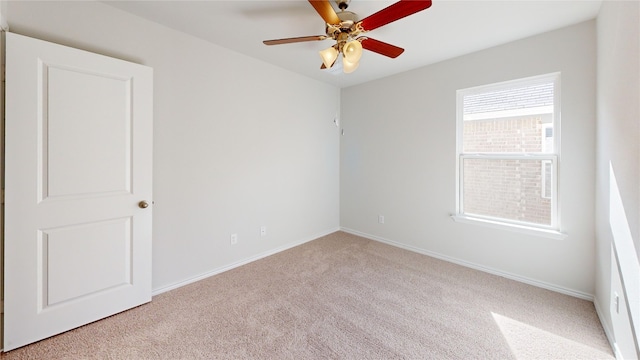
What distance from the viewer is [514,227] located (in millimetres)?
2605

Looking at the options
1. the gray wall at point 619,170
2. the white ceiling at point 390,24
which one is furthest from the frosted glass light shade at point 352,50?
the gray wall at point 619,170

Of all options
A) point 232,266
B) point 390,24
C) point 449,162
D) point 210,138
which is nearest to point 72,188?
point 210,138

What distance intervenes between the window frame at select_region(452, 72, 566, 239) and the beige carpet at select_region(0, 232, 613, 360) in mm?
593

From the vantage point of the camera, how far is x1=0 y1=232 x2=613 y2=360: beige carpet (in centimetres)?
164

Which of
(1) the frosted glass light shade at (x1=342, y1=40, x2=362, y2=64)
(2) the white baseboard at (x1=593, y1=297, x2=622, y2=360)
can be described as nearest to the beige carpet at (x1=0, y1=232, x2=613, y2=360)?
(2) the white baseboard at (x1=593, y1=297, x2=622, y2=360)

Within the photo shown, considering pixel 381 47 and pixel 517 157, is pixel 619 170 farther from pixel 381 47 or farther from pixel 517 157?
pixel 381 47

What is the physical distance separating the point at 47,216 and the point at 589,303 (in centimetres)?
441

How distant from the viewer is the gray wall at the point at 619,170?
1259 mm

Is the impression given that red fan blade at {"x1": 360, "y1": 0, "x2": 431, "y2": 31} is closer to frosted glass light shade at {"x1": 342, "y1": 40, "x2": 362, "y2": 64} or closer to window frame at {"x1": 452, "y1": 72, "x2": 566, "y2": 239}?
frosted glass light shade at {"x1": 342, "y1": 40, "x2": 362, "y2": 64}

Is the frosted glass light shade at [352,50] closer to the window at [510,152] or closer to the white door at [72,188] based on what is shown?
the white door at [72,188]

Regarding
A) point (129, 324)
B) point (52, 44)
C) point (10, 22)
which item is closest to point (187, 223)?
point (129, 324)

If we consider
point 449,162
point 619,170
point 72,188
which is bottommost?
point 72,188

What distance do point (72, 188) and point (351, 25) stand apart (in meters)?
2.36

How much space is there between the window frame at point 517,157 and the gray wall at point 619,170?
323mm
